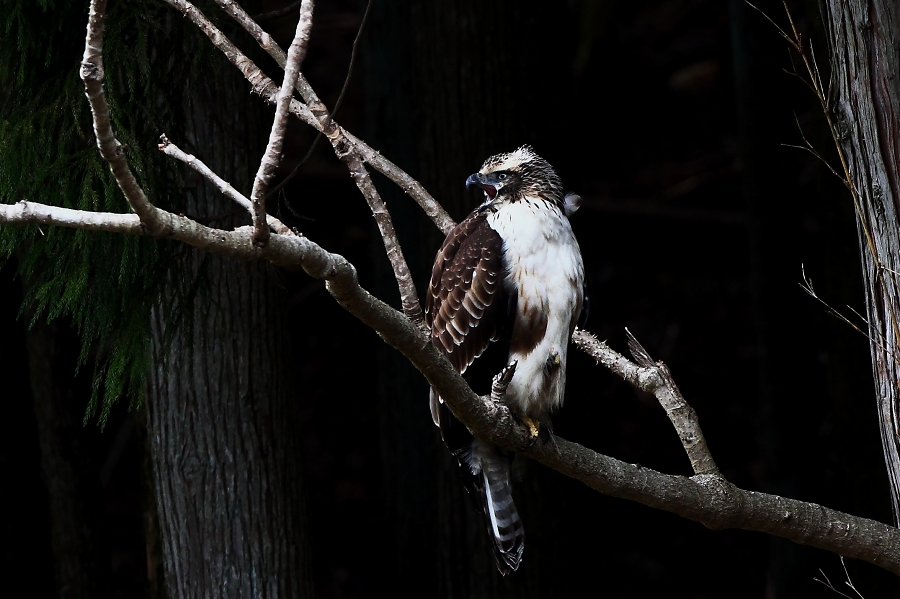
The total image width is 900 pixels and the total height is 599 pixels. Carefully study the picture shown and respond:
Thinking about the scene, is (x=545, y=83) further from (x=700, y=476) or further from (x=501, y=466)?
(x=700, y=476)

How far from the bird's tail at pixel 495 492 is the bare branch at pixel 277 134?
177cm

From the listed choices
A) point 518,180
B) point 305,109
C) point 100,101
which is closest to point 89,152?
point 305,109

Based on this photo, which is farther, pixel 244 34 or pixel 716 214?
pixel 716 214

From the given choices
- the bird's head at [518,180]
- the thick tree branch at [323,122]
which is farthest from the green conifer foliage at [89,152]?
the bird's head at [518,180]

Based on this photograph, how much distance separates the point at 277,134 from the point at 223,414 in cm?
210

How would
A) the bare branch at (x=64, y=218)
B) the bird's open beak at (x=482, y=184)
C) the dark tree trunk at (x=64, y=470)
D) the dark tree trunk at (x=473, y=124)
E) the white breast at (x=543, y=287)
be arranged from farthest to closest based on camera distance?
the dark tree trunk at (x=64, y=470)
the dark tree trunk at (x=473, y=124)
the bird's open beak at (x=482, y=184)
the white breast at (x=543, y=287)
the bare branch at (x=64, y=218)

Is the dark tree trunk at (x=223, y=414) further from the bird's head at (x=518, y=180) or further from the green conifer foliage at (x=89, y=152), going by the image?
the bird's head at (x=518, y=180)

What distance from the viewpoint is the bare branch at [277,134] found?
6.31 ft

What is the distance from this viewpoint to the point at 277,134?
1936mm

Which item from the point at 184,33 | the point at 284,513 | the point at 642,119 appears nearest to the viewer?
the point at 184,33

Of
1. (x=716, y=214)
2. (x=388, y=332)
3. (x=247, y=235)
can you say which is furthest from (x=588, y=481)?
(x=716, y=214)

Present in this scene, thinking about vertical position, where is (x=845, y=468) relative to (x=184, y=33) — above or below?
below

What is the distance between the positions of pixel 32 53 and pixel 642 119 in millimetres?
6323

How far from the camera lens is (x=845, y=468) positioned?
487 centimetres
